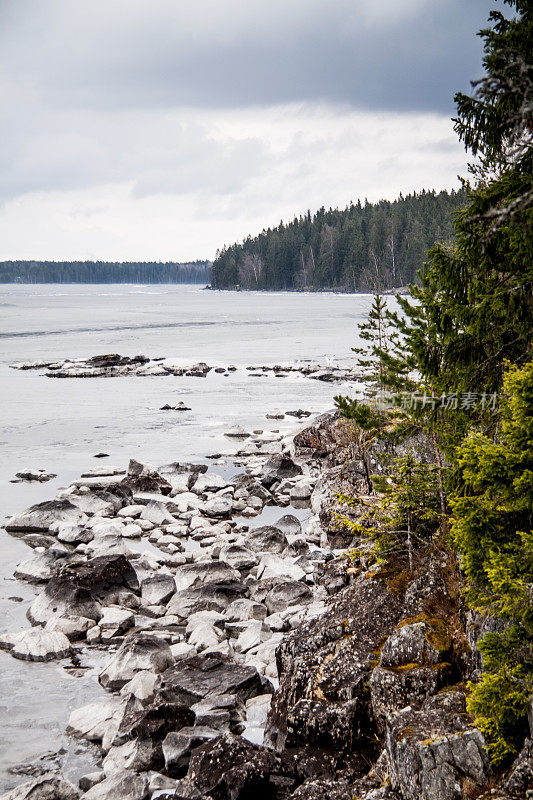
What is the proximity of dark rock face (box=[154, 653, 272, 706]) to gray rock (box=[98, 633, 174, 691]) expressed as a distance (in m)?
0.23

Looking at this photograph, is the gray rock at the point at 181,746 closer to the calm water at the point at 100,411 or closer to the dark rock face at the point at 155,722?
the dark rock face at the point at 155,722

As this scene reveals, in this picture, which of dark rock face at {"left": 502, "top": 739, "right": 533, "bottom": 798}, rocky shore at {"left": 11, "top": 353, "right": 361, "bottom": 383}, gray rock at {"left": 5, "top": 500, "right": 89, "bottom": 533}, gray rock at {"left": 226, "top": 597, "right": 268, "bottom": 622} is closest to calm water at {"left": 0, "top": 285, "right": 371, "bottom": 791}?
gray rock at {"left": 5, "top": 500, "right": 89, "bottom": 533}

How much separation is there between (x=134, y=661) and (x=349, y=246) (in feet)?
464

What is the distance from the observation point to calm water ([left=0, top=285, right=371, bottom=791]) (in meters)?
9.10

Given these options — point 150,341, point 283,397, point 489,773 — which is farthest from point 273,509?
point 150,341

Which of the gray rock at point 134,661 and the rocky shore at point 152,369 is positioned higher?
the rocky shore at point 152,369

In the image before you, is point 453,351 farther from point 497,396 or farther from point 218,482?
point 218,482

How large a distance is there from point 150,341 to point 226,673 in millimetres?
56431

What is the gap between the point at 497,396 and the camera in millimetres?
7535

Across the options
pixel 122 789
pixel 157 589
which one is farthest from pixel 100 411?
pixel 122 789

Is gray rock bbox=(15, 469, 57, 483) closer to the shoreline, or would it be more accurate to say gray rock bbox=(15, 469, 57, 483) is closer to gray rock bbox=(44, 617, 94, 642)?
the shoreline

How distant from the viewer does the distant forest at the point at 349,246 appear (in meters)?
121

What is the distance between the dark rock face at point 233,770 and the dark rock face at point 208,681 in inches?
59.9

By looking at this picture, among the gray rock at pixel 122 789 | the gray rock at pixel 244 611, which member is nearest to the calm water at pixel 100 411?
the gray rock at pixel 122 789
